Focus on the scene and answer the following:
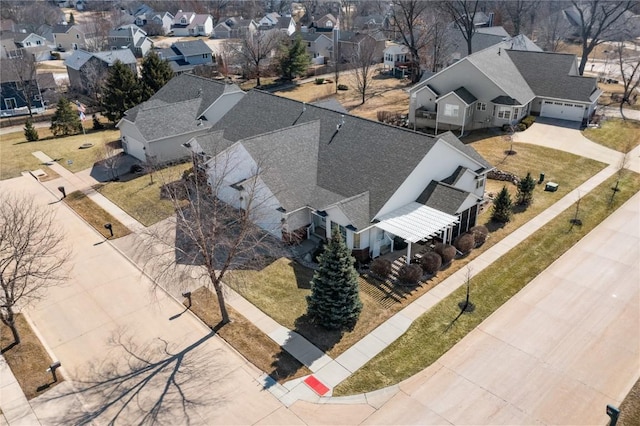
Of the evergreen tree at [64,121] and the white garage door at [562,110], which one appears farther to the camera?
the evergreen tree at [64,121]

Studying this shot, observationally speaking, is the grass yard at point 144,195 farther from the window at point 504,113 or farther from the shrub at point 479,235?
the window at point 504,113

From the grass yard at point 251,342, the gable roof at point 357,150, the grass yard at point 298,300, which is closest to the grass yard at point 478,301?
the grass yard at point 298,300

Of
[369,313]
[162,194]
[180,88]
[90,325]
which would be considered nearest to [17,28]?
[180,88]

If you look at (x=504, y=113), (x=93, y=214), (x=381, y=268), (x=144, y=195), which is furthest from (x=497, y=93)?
(x=93, y=214)

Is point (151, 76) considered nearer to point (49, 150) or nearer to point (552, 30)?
point (49, 150)

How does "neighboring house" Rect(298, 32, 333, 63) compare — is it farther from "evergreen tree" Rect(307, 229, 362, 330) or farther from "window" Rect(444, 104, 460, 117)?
"evergreen tree" Rect(307, 229, 362, 330)
